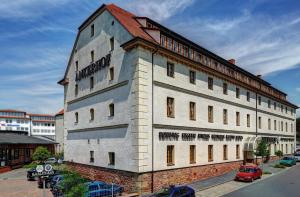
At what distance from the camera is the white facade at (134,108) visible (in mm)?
24844

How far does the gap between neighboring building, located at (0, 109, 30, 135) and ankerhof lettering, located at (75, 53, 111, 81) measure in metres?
102

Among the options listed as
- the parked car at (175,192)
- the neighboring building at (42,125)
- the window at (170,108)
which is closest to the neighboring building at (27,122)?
the neighboring building at (42,125)

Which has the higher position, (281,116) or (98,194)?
(281,116)

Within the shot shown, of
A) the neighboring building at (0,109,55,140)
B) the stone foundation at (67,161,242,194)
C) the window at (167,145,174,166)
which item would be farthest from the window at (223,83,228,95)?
the neighboring building at (0,109,55,140)

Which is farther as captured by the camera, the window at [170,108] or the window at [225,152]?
the window at [225,152]

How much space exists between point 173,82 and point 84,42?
12.4 metres

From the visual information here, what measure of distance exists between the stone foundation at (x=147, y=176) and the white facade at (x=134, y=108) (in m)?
0.55

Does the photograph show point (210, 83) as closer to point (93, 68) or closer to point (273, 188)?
point (273, 188)

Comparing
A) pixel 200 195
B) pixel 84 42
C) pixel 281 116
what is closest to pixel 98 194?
pixel 200 195

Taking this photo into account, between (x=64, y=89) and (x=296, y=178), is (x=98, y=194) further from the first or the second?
(x=296, y=178)

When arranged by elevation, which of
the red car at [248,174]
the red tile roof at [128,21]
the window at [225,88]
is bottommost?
the red car at [248,174]

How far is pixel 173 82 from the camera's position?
2823 centimetres

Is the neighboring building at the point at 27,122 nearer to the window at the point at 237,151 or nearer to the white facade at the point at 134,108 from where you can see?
the white facade at the point at 134,108

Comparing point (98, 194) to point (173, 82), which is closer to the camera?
point (98, 194)
